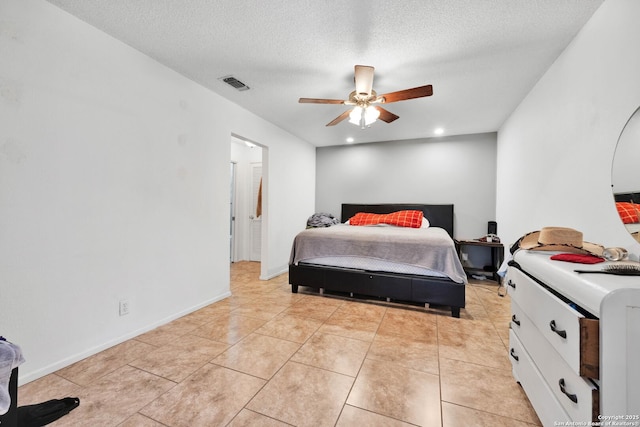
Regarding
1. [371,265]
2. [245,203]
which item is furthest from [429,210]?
[245,203]

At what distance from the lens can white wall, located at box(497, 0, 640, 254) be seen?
4.71 ft

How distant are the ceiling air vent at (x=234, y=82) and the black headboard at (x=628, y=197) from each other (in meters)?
3.12

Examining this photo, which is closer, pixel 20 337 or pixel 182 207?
pixel 20 337

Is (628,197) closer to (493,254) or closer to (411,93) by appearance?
(411,93)

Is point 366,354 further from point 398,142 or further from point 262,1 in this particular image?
point 398,142

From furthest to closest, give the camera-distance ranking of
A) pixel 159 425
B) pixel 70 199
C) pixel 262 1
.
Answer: pixel 70 199
pixel 262 1
pixel 159 425

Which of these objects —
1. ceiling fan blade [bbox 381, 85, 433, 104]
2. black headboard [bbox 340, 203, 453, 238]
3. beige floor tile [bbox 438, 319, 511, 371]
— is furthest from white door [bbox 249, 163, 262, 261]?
beige floor tile [bbox 438, 319, 511, 371]

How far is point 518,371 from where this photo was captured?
1.55 meters

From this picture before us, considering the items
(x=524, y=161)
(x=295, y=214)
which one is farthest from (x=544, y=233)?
(x=295, y=214)

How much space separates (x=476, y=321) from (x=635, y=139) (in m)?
1.95

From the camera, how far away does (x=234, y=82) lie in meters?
2.79

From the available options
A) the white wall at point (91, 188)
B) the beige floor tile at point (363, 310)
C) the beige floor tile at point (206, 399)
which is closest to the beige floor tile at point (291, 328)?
the beige floor tile at point (363, 310)

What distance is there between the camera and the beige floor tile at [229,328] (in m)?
2.25

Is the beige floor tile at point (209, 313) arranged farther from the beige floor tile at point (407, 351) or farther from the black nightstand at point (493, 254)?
the black nightstand at point (493, 254)
